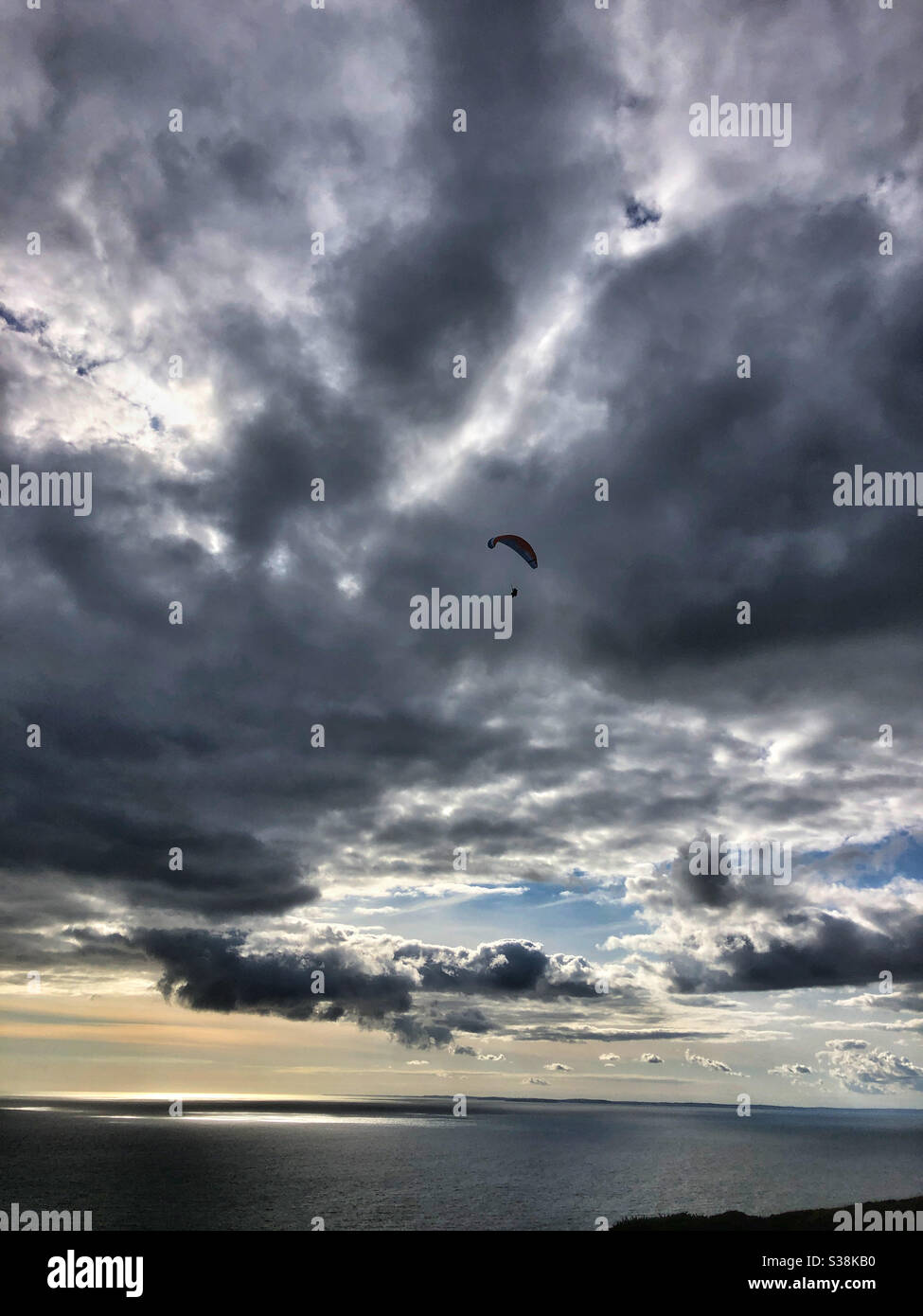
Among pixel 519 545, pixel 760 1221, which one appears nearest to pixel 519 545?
pixel 519 545

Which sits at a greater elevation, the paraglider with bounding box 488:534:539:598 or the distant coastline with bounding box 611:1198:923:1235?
the paraglider with bounding box 488:534:539:598

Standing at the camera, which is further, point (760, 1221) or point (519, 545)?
point (760, 1221)

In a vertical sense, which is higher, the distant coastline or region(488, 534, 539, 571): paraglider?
region(488, 534, 539, 571): paraglider

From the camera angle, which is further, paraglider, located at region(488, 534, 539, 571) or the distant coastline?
the distant coastline

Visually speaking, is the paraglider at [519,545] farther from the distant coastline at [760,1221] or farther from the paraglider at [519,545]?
the distant coastline at [760,1221]

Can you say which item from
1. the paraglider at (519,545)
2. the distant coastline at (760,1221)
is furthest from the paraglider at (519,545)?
the distant coastline at (760,1221)

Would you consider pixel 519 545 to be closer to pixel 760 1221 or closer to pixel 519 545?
pixel 519 545

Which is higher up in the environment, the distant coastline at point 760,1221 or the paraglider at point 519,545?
the paraglider at point 519,545

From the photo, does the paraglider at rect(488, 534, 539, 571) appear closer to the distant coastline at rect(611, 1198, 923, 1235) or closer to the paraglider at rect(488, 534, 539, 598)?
the paraglider at rect(488, 534, 539, 598)

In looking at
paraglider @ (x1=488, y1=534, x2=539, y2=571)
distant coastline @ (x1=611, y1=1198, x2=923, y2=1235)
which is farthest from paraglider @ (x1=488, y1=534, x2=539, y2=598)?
distant coastline @ (x1=611, y1=1198, x2=923, y2=1235)
